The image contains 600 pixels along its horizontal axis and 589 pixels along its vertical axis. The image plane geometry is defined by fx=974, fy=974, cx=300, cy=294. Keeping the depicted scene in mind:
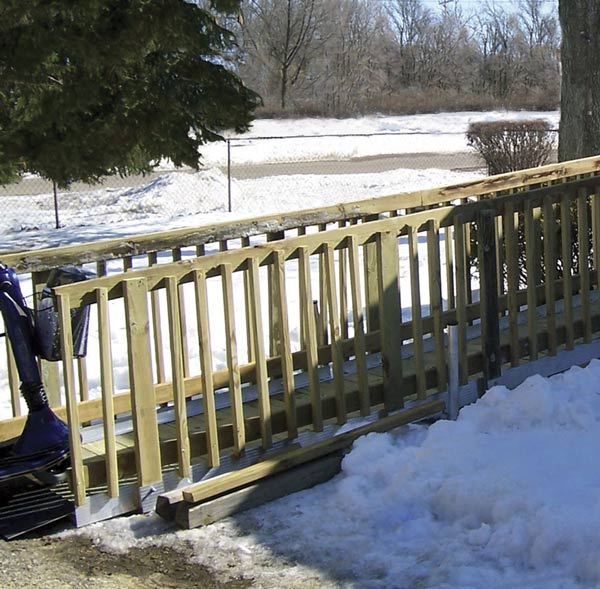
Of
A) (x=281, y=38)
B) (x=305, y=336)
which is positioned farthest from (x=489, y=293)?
(x=281, y=38)

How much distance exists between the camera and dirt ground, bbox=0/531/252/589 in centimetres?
378

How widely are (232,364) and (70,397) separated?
777 millimetres

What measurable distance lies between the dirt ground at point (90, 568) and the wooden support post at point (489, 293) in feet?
7.41

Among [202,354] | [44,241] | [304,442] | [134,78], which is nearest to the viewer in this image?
[202,354]

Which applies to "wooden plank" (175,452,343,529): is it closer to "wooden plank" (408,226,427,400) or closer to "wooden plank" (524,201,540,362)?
"wooden plank" (408,226,427,400)

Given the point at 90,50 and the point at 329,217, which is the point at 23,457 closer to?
the point at 329,217

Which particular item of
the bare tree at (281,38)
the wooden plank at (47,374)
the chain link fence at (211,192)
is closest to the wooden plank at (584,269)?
the wooden plank at (47,374)

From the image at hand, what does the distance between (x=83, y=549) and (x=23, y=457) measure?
642 millimetres

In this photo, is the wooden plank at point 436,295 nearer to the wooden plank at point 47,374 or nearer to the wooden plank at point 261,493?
the wooden plank at point 261,493

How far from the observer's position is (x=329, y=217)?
615 cm

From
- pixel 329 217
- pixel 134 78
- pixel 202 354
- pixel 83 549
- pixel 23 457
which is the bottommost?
pixel 83 549

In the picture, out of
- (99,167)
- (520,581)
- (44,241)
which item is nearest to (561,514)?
(520,581)

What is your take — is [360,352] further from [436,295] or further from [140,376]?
[140,376]

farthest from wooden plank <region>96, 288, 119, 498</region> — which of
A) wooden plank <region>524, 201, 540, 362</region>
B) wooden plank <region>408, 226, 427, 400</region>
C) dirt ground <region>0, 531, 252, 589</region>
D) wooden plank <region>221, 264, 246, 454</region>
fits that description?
wooden plank <region>524, 201, 540, 362</region>
